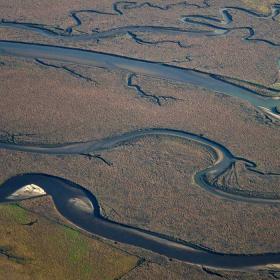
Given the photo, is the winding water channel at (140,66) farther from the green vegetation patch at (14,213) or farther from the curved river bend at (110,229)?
the green vegetation patch at (14,213)

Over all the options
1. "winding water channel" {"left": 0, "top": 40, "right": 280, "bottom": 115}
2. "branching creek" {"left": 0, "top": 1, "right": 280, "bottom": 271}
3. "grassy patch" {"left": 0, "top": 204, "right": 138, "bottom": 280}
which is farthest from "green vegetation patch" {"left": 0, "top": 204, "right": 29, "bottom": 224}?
"winding water channel" {"left": 0, "top": 40, "right": 280, "bottom": 115}

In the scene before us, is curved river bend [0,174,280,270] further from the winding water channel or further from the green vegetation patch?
the winding water channel

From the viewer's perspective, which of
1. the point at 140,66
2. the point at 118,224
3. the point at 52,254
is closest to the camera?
the point at 52,254

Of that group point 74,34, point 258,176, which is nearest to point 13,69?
point 74,34

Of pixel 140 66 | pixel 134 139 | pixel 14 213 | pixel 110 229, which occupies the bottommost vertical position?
pixel 14 213

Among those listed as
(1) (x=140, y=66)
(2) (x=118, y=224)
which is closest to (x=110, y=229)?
(2) (x=118, y=224)

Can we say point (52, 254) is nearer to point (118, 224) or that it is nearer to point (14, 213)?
point (14, 213)

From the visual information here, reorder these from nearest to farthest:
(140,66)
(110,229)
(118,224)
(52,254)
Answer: (52,254), (110,229), (118,224), (140,66)

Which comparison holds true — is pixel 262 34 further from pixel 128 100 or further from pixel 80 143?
pixel 80 143

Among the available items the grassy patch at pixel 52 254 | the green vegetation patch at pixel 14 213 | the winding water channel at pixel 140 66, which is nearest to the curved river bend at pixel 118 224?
the green vegetation patch at pixel 14 213

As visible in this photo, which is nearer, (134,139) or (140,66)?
(134,139)
